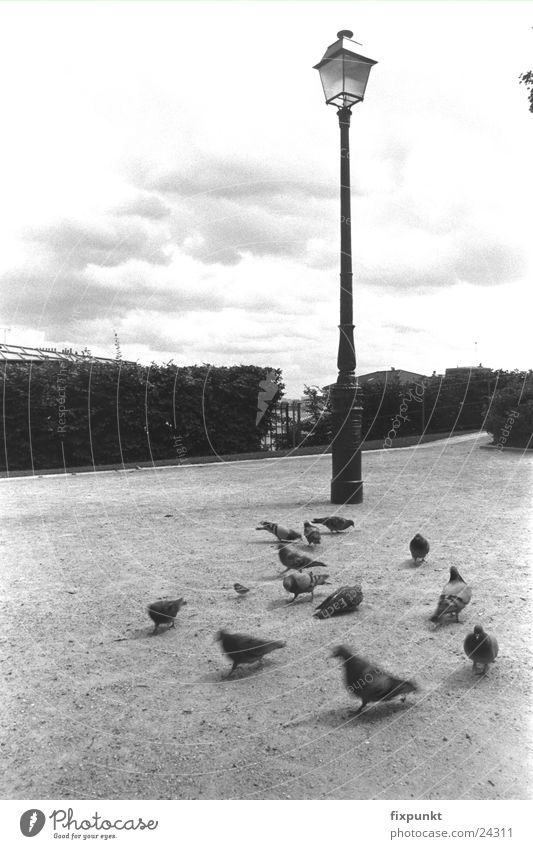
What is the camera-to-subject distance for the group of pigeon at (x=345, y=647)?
336cm

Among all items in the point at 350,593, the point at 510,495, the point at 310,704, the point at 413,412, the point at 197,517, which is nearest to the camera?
the point at 310,704

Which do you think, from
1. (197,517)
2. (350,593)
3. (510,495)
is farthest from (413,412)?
(350,593)

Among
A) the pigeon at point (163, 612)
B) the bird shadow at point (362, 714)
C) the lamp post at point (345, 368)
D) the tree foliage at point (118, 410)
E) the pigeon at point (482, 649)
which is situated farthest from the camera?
the tree foliage at point (118, 410)

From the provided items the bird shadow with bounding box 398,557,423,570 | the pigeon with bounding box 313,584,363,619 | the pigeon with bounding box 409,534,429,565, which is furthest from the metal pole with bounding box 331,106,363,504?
the pigeon with bounding box 313,584,363,619

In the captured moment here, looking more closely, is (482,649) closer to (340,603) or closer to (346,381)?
(340,603)

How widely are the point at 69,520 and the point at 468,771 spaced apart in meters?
7.32

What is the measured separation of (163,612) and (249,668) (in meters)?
0.93

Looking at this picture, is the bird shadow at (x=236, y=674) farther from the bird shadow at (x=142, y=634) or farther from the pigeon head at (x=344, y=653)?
the bird shadow at (x=142, y=634)

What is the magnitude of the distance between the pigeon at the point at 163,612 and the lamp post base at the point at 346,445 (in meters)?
4.91

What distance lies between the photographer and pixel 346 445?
361 inches

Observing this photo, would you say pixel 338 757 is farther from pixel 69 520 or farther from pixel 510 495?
pixel 510 495

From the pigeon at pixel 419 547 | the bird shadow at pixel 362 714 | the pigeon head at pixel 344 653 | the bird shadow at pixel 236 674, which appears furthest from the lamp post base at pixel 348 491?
the bird shadow at pixel 362 714

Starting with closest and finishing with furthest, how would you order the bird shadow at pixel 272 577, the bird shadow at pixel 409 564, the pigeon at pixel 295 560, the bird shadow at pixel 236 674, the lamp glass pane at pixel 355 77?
the bird shadow at pixel 236 674 → the pigeon at pixel 295 560 → the bird shadow at pixel 272 577 → the bird shadow at pixel 409 564 → the lamp glass pane at pixel 355 77
